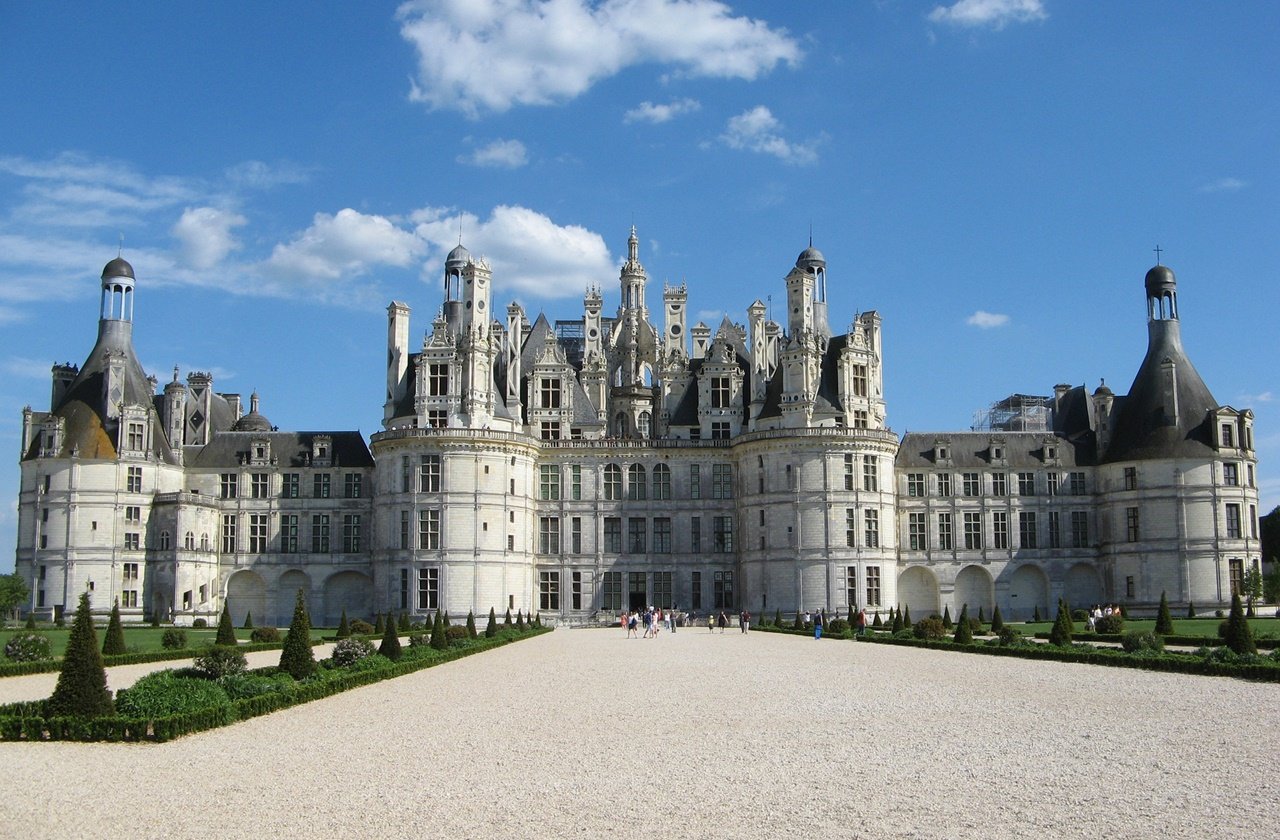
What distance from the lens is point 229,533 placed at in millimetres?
72562

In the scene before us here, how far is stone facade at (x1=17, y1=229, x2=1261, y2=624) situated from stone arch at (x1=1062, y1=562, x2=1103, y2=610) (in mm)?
159

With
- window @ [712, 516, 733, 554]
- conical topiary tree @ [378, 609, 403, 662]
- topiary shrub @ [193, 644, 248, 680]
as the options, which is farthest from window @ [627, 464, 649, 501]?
topiary shrub @ [193, 644, 248, 680]

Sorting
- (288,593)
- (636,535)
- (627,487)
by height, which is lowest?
(288,593)

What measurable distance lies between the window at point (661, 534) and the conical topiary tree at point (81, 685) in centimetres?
5323

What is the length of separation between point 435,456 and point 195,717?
4802 centimetres

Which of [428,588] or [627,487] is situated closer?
[428,588]

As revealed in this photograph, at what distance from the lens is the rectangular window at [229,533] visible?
72438 mm

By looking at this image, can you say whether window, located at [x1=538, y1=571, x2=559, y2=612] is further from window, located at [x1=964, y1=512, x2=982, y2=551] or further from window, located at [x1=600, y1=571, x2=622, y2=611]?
window, located at [x1=964, y1=512, x2=982, y2=551]

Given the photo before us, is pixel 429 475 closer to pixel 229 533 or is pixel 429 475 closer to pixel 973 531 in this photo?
pixel 229 533

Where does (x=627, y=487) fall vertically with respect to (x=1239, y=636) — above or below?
above

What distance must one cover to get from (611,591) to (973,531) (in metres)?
20.8

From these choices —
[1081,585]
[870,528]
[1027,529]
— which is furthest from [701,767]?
[1081,585]

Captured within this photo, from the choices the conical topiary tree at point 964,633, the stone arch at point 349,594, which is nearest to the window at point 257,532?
the stone arch at point 349,594

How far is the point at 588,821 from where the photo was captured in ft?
46.6
